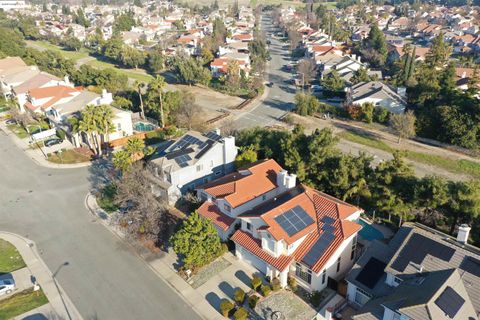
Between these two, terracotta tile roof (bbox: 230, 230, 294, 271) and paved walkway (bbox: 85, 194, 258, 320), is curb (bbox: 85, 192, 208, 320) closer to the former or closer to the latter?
paved walkway (bbox: 85, 194, 258, 320)

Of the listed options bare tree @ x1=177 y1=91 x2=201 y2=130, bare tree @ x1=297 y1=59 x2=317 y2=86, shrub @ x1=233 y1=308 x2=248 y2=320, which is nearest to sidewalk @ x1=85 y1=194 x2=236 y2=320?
shrub @ x1=233 y1=308 x2=248 y2=320

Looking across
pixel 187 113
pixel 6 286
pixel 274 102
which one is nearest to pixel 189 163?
pixel 6 286

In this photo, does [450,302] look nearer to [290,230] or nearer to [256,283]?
[290,230]

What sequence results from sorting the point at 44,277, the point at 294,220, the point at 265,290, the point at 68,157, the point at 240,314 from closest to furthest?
the point at 240,314, the point at 265,290, the point at 294,220, the point at 44,277, the point at 68,157

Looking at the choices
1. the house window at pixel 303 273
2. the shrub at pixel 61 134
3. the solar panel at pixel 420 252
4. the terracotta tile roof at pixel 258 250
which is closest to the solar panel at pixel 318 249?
the house window at pixel 303 273

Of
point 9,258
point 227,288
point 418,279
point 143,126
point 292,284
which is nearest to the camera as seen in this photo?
point 418,279

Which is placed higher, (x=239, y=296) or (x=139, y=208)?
(x=139, y=208)

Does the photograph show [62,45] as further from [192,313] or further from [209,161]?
[192,313]
